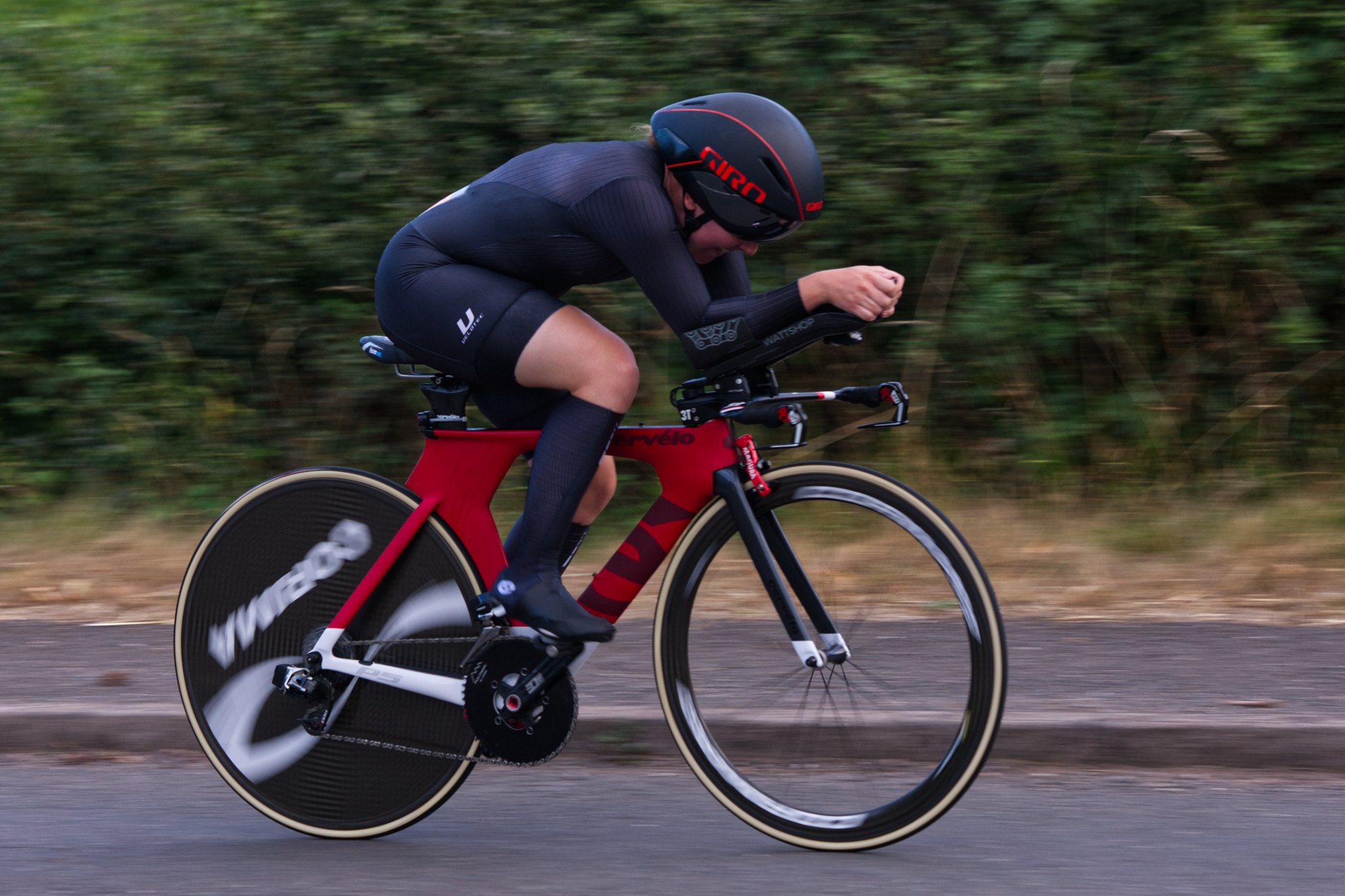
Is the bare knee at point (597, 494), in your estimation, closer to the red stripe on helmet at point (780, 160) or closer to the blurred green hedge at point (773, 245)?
the red stripe on helmet at point (780, 160)

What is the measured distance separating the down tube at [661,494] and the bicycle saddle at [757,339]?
24 centimetres

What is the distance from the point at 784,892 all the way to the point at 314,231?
5.04m

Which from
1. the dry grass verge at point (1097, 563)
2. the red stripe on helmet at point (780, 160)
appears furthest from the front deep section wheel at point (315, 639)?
the dry grass verge at point (1097, 563)

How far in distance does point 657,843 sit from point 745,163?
5.68 feet

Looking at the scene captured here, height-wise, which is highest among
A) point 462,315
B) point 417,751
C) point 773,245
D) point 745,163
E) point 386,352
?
point 745,163

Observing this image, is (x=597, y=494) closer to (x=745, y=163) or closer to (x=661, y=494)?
(x=661, y=494)

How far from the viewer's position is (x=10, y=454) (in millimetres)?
7910

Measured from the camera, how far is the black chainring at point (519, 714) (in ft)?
12.1

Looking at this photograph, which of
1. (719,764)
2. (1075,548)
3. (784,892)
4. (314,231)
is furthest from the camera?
(314,231)

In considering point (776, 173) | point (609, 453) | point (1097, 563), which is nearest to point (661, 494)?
point (609, 453)

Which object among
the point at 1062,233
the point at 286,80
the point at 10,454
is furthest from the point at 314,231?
the point at 1062,233

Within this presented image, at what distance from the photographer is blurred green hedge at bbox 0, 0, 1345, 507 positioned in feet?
23.1

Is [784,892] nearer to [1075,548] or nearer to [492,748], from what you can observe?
[492,748]

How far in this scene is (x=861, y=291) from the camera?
3307mm
